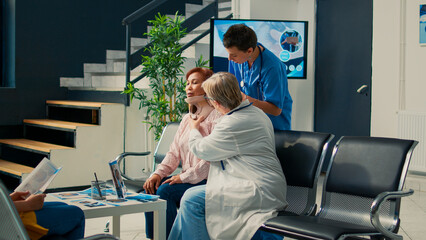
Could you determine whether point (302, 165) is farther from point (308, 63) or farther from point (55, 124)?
point (308, 63)

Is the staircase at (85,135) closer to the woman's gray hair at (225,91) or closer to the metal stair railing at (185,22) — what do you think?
the metal stair railing at (185,22)

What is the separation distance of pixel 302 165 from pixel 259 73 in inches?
26.6

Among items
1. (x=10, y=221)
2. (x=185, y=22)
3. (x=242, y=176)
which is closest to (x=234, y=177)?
(x=242, y=176)

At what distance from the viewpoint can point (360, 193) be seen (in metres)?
2.93

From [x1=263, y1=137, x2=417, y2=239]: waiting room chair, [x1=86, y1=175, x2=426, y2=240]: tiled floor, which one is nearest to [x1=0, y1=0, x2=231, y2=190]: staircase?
[x1=86, y1=175, x2=426, y2=240]: tiled floor

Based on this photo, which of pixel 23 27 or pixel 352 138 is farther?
pixel 23 27

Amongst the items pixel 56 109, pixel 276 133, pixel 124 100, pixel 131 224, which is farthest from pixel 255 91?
pixel 56 109

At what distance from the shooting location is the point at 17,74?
23.2ft

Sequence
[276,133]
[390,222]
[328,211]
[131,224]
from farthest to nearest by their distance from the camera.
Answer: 1. [131,224]
2. [276,133]
3. [328,211]
4. [390,222]

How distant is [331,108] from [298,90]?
54 cm

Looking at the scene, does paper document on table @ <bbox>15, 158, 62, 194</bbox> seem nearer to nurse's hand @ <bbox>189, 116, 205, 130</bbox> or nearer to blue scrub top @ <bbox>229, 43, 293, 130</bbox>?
nurse's hand @ <bbox>189, 116, 205, 130</bbox>

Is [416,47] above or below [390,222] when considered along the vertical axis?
above

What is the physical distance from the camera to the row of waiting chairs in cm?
257

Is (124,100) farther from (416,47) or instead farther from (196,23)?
(416,47)
